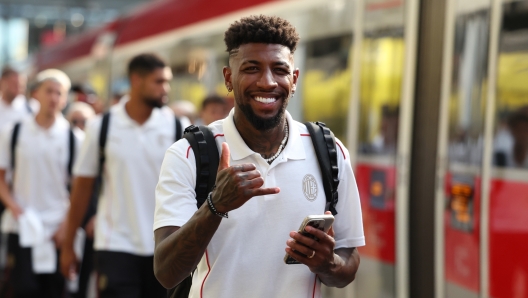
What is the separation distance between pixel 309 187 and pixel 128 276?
233 cm

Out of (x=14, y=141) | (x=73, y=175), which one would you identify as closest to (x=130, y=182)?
(x=73, y=175)

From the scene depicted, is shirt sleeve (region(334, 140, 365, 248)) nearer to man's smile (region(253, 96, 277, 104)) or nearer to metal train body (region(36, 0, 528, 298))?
man's smile (region(253, 96, 277, 104))

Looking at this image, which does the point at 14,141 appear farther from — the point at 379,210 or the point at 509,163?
the point at 509,163

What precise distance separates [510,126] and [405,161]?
92 cm

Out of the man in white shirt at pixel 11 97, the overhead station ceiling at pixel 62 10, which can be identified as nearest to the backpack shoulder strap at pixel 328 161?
the man in white shirt at pixel 11 97

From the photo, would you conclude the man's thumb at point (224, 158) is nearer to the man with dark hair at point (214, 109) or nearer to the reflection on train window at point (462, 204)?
the reflection on train window at point (462, 204)

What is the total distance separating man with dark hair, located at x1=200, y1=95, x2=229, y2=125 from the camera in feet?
21.0

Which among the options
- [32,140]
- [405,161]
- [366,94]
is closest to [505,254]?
[405,161]

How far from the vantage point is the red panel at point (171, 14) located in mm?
7852

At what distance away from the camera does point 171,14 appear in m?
9.53

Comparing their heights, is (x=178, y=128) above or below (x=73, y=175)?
above

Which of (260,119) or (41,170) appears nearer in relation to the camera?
(260,119)

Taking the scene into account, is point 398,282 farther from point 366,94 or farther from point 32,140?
point 32,140

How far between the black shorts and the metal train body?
4.64 feet
